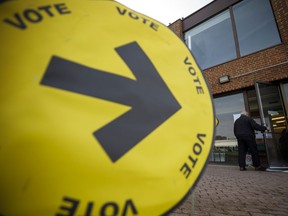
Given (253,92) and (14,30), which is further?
(253,92)

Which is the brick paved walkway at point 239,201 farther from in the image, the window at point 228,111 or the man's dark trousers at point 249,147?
the window at point 228,111

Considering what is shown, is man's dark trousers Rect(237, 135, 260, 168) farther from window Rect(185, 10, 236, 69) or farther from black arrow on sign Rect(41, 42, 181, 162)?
black arrow on sign Rect(41, 42, 181, 162)

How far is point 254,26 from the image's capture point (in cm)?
633

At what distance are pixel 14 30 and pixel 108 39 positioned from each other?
30cm

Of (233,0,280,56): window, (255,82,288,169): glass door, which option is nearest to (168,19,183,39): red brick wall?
(233,0,280,56): window

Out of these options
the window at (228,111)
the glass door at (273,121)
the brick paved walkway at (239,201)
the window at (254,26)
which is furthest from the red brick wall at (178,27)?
the brick paved walkway at (239,201)

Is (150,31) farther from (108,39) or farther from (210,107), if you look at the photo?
(210,107)

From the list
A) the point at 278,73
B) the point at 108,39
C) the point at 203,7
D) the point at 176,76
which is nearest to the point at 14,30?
the point at 108,39

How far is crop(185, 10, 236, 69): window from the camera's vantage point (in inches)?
272

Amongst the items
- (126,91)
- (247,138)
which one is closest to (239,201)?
(126,91)

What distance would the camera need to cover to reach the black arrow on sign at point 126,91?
56 cm

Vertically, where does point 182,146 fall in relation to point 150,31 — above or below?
below

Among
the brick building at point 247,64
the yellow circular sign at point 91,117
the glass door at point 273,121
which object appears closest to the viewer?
the yellow circular sign at point 91,117

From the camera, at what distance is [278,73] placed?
5.35m
